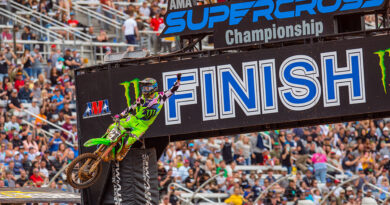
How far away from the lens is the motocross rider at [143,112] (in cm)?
1800

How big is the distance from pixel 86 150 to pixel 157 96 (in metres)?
1.90

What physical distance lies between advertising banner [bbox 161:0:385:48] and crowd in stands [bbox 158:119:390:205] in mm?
7238

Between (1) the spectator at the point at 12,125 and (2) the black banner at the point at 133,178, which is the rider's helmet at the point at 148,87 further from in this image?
(1) the spectator at the point at 12,125

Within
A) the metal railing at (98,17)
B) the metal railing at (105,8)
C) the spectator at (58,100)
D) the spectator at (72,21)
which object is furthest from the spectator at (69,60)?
the metal railing at (105,8)

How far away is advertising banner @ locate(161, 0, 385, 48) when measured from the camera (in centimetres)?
1777

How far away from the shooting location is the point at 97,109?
1892cm

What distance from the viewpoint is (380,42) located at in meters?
17.2

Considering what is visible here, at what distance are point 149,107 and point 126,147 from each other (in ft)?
2.59

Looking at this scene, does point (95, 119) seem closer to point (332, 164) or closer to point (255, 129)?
point (255, 129)

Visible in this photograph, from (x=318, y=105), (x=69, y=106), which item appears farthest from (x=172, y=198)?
(x=318, y=105)

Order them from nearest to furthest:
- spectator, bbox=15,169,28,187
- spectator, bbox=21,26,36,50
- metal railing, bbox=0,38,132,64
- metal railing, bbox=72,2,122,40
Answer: spectator, bbox=15,169,28,187 → spectator, bbox=21,26,36,50 → metal railing, bbox=0,38,132,64 → metal railing, bbox=72,2,122,40

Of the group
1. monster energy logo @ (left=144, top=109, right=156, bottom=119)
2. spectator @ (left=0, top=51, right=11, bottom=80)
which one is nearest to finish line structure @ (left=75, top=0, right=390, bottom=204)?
monster energy logo @ (left=144, top=109, right=156, bottom=119)

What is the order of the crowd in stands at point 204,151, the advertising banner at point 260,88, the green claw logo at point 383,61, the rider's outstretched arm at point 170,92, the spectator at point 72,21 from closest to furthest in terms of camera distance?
the green claw logo at point 383,61 < the advertising banner at point 260,88 < the rider's outstretched arm at point 170,92 < the crowd in stands at point 204,151 < the spectator at point 72,21

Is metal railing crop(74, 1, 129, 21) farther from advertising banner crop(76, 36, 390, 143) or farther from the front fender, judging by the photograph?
the front fender
